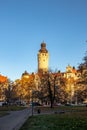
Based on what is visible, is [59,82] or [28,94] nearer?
[59,82]

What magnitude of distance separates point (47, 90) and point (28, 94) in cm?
6553

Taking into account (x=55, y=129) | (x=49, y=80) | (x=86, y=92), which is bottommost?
(x=55, y=129)

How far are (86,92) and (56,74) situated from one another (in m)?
45.1

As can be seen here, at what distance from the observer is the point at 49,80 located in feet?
429

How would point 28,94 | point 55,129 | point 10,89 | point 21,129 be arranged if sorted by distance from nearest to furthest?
point 55,129, point 21,129, point 10,89, point 28,94

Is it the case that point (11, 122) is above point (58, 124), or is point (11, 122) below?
above

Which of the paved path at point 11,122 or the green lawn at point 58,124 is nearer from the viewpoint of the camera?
the green lawn at point 58,124

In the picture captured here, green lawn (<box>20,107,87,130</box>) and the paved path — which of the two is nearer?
green lawn (<box>20,107,87,130</box>)

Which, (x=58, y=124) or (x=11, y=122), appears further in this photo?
(x=11, y=122)

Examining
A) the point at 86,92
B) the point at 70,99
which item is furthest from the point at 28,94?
the point at 86,92

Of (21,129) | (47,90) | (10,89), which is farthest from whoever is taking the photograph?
(10,89)

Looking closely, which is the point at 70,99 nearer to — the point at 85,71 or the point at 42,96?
the point at 42,96

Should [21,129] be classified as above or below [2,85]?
below

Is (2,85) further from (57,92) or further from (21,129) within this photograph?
(21,129)
